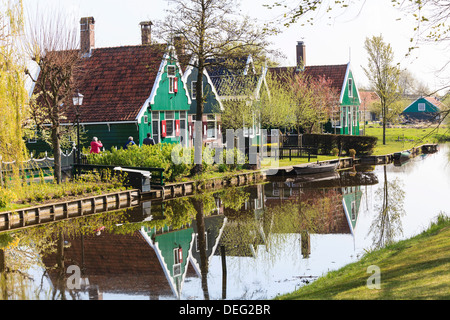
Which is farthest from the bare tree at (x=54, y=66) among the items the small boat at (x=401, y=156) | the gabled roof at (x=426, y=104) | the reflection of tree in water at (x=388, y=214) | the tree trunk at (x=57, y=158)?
the gabled roof at (x=426, y=104)

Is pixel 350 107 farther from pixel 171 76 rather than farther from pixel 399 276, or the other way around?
pixel 399 276

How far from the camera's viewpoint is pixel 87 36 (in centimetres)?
3722

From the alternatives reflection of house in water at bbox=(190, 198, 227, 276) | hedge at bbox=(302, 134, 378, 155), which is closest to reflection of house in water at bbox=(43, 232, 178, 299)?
reflection of house in water at bbox=(190, 198, 227, 276)

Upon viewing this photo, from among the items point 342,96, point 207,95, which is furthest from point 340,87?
point 207,95

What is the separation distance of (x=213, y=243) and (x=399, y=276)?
766cm

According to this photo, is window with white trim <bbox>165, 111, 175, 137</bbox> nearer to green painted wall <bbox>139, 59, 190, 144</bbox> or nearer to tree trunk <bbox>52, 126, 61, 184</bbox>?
green painted wall <bbox>139, 59, 190, 144</bbox>

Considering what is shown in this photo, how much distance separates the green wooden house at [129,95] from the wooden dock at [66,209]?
354 inches

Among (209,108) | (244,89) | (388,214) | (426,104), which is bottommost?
(388,214)

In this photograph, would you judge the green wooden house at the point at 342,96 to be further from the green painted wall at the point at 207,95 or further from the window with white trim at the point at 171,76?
the window with white trim at the point at 171,76

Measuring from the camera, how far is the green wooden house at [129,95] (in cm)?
3300

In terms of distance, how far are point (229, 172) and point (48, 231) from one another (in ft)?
47.0

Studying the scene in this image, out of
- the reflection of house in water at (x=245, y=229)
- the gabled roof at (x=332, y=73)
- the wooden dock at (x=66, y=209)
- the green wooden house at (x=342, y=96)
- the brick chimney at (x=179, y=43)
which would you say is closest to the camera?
the reflection of house in water at (x=245, y=229)

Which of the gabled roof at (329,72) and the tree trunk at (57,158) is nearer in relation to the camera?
the tree trunk at (57,158)

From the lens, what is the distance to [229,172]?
31.3 m
